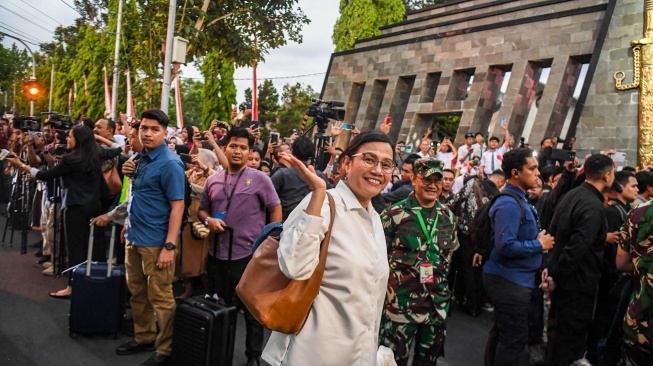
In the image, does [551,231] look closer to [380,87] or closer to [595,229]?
[595,229]

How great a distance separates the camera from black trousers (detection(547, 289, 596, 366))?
14.9ft

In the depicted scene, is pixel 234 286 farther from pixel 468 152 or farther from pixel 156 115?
pixel 468 152

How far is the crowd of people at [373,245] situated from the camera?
2205 millimetres

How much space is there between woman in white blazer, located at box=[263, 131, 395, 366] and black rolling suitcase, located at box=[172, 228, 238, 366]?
1.89 m

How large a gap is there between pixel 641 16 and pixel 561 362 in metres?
10.9

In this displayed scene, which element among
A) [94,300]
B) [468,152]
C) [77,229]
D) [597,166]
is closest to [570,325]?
[597,166]

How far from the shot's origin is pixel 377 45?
→ 776 inches

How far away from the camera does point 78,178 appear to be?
6031mm

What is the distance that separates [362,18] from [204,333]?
30.8 meters

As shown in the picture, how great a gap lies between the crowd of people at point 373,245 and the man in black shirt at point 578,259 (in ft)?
0.04

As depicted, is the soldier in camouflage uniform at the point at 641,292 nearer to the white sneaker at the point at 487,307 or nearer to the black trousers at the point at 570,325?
the black trousers at the point at 570,325

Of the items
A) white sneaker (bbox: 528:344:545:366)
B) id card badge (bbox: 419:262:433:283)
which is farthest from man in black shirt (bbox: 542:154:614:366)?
id card badge (bbox: 419:262:433:283)

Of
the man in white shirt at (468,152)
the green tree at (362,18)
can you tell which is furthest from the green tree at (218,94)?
the man in white shirt at (468,152)

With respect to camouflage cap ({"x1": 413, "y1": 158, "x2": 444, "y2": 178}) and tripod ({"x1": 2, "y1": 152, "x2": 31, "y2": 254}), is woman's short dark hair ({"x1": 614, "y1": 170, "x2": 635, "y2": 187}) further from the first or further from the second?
tripod ({"x1": 2, "y1": 152, "x2": 31, "y2": 254})
